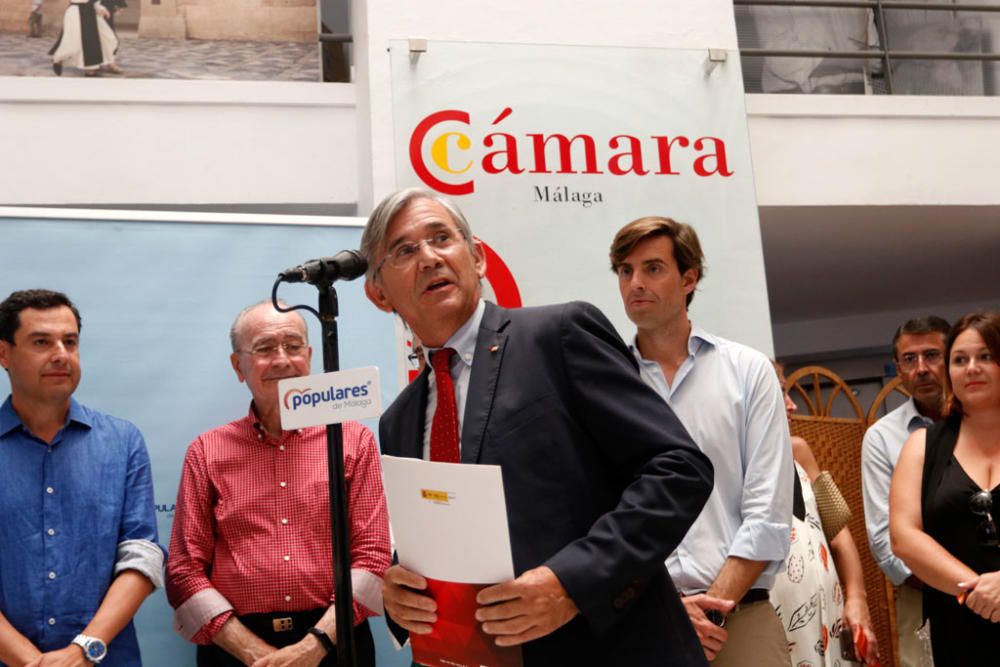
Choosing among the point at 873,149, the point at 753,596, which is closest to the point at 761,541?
the point at 753,596

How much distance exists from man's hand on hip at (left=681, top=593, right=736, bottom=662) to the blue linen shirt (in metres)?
1.43

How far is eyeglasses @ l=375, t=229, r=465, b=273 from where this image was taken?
179cm

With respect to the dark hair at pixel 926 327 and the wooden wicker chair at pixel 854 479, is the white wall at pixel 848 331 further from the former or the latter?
the dark hair at pixel 926 327

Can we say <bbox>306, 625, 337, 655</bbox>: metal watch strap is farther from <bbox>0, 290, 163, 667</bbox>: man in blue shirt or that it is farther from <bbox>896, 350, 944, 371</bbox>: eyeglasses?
<bbox>896, 350, 944, 371</bbox>: eyeglasses

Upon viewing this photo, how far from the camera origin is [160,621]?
3.09m

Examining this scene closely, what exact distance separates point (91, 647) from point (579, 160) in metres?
2.61

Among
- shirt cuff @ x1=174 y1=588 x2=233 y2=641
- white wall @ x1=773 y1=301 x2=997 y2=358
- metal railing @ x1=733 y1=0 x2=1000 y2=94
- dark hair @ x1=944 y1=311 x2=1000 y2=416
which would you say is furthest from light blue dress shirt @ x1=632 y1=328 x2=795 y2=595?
white wall @ x1=773 y1=301 x2=997 y2=358

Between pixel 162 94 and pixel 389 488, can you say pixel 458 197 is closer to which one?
pixel 162 94

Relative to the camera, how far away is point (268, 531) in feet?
9.51

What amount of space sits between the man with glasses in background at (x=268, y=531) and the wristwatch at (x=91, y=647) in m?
0.25

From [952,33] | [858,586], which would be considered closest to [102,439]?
[858,586]

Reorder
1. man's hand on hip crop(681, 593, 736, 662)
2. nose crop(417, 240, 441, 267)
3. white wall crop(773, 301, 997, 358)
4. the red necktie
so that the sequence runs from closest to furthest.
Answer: the red necktie, nose crop(417, 240, 441, 267), man's hand on hip crop(681, 593, 736, 662), white wall crop(773, 301, 997, 358)

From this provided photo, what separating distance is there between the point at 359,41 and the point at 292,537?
98.8 inches

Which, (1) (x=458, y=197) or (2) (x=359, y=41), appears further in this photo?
(2) (x=359, y=41)
